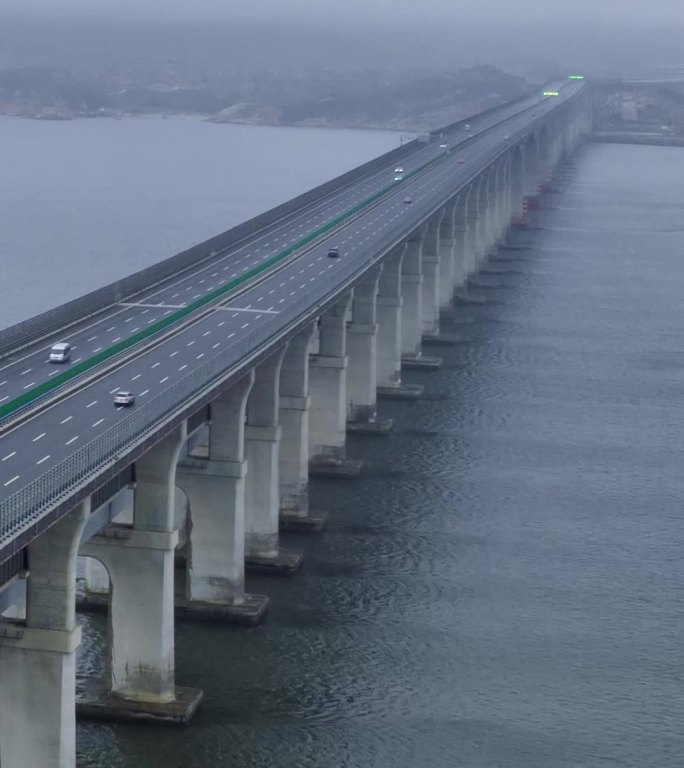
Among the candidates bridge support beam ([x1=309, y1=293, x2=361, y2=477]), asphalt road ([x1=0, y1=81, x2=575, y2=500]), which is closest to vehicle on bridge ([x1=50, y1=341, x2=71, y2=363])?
asphalt road ([x1=0, y1=81, x2=575, y2=500])

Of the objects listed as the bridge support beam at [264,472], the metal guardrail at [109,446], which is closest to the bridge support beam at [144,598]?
the metal guardrail at [109,446]

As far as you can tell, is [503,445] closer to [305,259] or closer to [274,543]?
[305,259]

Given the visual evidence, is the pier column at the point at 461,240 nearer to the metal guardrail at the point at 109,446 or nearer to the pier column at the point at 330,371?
the pier column at the point at 330,371

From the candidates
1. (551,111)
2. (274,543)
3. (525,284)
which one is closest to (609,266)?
(525,284)

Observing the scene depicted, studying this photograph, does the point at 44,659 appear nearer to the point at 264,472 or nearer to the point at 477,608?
the point at 264,472

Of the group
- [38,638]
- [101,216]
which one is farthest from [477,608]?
[101,216]

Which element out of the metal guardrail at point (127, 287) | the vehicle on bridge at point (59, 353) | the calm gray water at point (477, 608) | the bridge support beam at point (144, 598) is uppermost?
the metal guardrail at point (127, 287)
